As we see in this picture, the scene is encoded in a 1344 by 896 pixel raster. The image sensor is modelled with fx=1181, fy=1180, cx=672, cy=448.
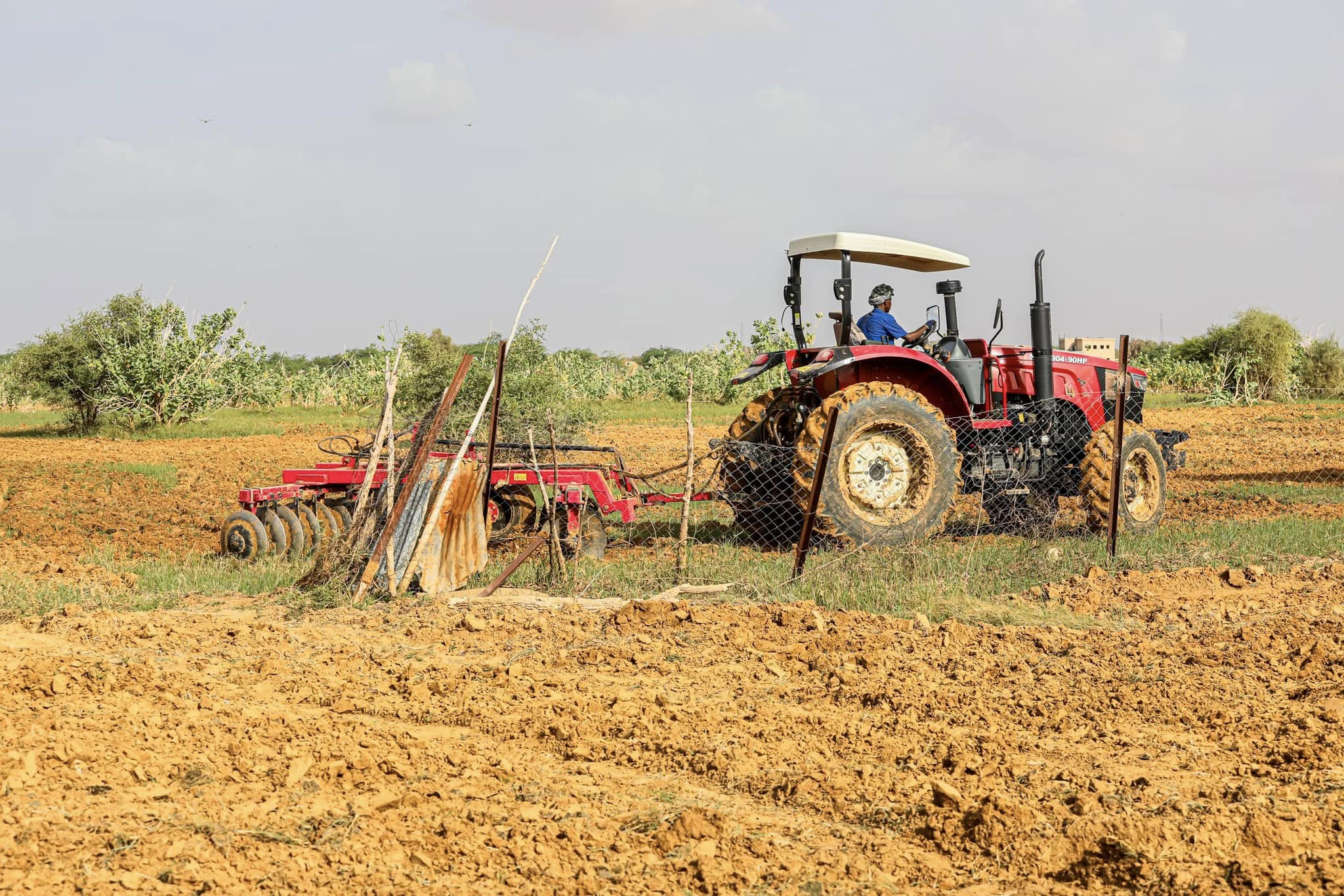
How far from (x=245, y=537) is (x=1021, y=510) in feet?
18.8

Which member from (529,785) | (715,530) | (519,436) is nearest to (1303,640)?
(529,785)

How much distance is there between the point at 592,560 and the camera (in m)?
7.43

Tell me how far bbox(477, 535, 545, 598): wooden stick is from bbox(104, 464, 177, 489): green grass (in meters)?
7.12

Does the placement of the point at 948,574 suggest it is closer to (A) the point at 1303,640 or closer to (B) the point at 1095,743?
(A) the point at 1303,640

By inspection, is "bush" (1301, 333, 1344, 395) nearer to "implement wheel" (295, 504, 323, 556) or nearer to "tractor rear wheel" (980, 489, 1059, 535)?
"tractor rear wheel" (980, 489, 1059, 535)

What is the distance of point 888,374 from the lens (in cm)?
851

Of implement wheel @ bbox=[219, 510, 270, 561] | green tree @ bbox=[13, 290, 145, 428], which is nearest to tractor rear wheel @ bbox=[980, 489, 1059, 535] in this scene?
implement wheel @ bbox=[219, 510, 270, 561]

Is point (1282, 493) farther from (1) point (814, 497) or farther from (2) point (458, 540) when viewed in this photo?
(2) point (458, 540)

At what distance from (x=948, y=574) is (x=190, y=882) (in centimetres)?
472

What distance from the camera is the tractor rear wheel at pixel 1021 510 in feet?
28.4

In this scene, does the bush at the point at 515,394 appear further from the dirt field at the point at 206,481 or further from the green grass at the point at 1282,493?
the green grass at the point at 1282,493

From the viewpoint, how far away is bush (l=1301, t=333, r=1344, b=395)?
2795 centimetres

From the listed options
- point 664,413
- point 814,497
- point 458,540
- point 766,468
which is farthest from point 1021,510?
point 664,413

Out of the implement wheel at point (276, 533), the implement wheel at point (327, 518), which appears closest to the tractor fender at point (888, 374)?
the implement wheel at point (327, 518)
